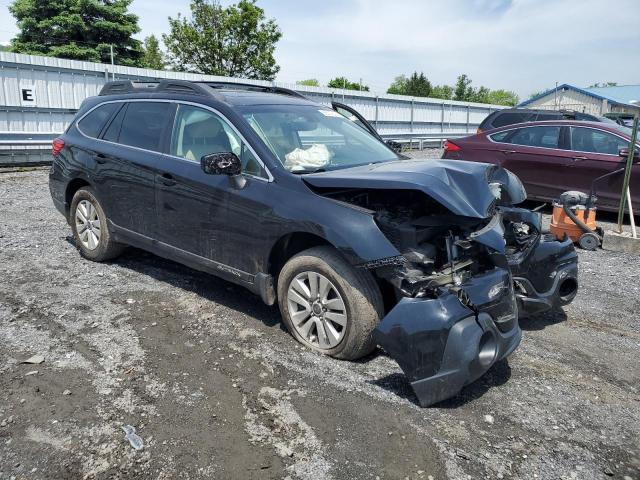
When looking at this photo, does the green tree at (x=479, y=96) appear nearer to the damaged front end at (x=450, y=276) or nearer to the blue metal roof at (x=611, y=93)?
the blue metal roof at (x=611, y=93)

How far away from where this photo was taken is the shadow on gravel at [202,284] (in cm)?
465

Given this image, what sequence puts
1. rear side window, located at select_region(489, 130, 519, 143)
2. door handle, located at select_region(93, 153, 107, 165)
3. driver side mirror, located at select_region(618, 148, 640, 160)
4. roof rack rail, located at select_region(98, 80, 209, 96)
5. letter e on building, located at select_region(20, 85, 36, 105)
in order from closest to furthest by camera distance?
roof rack rail, located at select_region(98, 80, 209, 96), door handle, located at select_region(93, 153, 107, 165), driver side mirror, located at select_region(618, 148, 640, 160), rear side window, located at select_region(489, 130, 519, 143), letter e on building, located at select_region(20, 85, 36, 105)

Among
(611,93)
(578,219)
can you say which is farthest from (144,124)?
(611,93)

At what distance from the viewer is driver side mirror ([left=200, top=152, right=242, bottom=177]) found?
12.8 ft

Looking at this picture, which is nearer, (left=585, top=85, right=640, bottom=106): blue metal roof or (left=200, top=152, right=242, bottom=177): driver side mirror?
(left=200, top=152, right=242, bottom=177): driver side mirror

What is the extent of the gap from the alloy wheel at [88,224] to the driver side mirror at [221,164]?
2.17m

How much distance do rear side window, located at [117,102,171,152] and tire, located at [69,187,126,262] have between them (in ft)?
2.45

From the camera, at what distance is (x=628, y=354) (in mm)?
4020

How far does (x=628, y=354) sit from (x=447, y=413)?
1.81m

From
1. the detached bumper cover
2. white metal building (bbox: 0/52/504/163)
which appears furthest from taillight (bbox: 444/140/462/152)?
the detached bumper cover

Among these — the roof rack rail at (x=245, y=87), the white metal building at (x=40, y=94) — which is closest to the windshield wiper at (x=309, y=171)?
the roof rack rail at (x=245, y=87)

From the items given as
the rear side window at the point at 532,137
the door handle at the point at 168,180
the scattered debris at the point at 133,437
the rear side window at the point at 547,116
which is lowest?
the scattered debris at the point at 133,437

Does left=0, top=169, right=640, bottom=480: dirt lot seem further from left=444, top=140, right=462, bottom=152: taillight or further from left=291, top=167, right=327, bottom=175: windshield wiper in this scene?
left=444, top=140, right=462, bottom=152: taillight

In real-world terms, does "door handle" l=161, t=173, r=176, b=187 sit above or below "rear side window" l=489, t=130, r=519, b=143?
below
